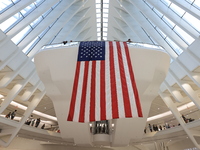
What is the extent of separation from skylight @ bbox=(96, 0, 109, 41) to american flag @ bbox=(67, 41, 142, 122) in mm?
13162

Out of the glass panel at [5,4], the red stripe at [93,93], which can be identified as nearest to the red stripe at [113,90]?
the red stripe at [93,93]

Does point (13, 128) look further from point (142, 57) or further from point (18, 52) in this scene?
point (142, 57)

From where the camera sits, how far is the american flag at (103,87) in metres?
5.98

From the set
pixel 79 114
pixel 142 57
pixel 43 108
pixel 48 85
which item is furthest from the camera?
pixel 43 108

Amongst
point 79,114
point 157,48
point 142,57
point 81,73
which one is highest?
point 157,48

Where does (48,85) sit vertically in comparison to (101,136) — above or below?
above

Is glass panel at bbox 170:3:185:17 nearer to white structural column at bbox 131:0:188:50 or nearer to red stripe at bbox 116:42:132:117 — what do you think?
white structural column at bbox 131:0:188:50

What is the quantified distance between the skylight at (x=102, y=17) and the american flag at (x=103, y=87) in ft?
43.2

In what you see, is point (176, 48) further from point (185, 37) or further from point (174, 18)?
point (174, 18)

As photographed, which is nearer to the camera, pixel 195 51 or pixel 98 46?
pixel 98 46

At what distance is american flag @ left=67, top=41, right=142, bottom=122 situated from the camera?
598cm

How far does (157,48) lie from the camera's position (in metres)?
10.4

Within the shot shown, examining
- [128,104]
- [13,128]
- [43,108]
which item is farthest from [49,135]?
[128,104]

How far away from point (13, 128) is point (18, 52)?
6.72 metres
